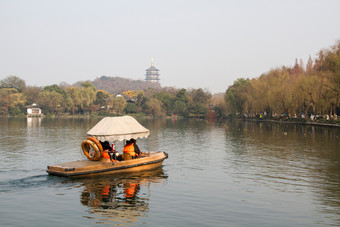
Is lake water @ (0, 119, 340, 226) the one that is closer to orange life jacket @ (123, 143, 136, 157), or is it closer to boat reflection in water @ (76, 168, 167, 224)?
boat reflection in water @ (76, 168, 167, 224)

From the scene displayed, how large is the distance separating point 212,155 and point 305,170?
27.5 feet

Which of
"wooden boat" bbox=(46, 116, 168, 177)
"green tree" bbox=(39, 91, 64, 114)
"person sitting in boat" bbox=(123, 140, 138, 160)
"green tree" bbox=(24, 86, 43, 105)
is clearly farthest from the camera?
"green tree" bbox=(24, 86, 43, 105)

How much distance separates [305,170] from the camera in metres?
21.3

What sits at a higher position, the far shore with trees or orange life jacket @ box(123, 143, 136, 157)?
the far shore with trees

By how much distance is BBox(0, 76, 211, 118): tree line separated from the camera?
401 feet

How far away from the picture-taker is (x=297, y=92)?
6719 cm

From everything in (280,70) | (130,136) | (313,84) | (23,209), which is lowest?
(23,209)

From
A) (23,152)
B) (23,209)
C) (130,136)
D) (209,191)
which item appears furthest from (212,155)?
(23,209)

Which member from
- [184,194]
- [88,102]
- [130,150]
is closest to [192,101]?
[88,102]

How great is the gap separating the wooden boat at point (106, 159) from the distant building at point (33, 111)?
361ft

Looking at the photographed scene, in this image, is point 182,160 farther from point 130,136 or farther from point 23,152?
point 23,152

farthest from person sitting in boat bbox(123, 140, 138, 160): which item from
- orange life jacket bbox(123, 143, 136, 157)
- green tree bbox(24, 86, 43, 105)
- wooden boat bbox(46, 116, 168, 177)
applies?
green tree bbox(24, 86, 43, 105)

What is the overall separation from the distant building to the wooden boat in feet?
361

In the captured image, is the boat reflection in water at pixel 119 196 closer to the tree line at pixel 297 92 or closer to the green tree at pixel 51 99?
the tree line at pixel 297 92
